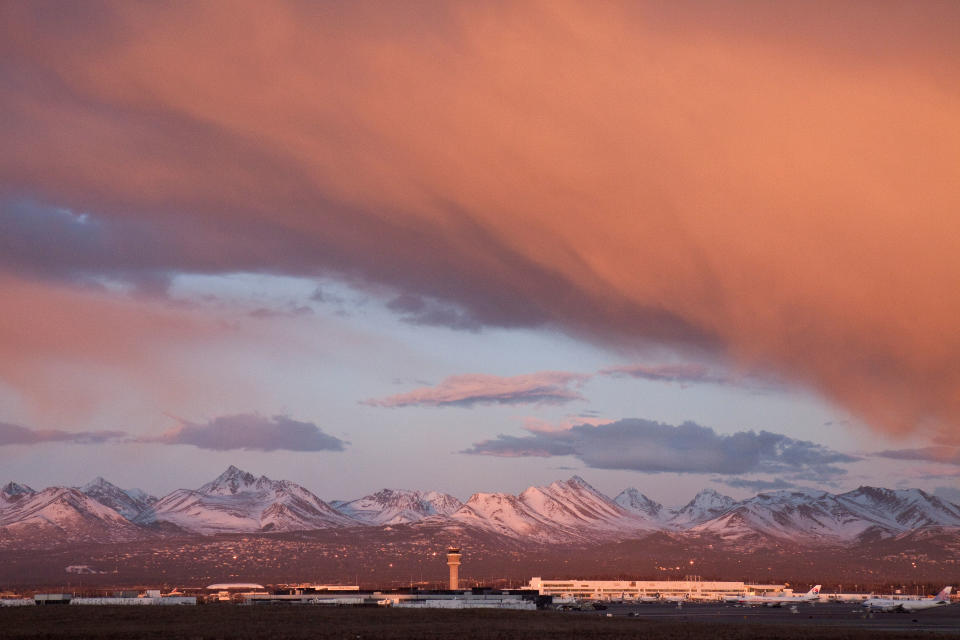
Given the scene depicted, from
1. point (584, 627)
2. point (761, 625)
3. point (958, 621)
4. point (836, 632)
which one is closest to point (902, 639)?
point (836, 632)

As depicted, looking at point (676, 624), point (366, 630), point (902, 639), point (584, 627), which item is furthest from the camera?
point (676, 624)

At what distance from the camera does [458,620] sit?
16812 centimetres

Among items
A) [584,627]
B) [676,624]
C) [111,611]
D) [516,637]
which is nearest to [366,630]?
[516,637]

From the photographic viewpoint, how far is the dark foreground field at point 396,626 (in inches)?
5404

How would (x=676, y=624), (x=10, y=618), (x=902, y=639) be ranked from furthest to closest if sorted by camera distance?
(x=10, y=618) → (x=676, y=624) → (x=902, y=639)

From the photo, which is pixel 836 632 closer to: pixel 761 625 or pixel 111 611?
pixel 761 625

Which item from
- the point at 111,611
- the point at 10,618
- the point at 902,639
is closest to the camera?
the point at 902,639

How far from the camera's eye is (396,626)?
151125 mm

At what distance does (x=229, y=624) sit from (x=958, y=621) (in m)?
123

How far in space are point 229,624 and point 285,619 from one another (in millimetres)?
13050

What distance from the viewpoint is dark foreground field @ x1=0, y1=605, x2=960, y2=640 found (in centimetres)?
13725

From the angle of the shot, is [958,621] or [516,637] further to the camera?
A: [958,621]

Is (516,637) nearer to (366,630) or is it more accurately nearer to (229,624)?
(366,630)

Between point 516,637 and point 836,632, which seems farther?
point 836,632
